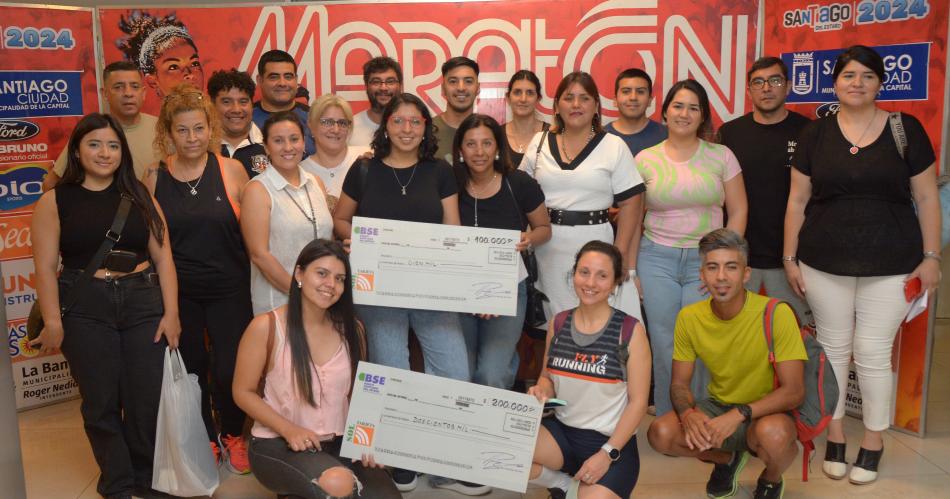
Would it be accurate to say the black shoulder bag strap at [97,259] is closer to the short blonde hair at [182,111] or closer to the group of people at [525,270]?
the group of people at [525,270]

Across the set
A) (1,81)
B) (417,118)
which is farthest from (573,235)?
(1,81)

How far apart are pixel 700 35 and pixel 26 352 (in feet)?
15.2

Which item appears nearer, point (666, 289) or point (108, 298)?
point (108, 298)

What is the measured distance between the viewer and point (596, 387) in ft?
10.8

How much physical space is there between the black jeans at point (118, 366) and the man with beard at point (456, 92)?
5.78 ft

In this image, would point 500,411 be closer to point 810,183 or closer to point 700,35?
point 810,183

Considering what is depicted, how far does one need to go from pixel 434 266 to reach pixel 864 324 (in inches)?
79.7

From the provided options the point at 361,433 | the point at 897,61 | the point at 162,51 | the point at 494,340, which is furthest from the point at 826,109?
the point at 162,51

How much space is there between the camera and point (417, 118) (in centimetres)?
373

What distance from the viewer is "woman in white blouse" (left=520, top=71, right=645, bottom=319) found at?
3969 mm

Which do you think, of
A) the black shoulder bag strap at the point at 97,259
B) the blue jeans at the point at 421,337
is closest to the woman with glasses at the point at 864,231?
the blue jeans at the point at 421,337

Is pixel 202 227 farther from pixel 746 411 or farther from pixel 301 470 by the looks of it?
pixel 746 411

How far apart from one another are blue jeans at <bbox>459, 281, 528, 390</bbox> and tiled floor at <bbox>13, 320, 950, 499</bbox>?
0.54 m
